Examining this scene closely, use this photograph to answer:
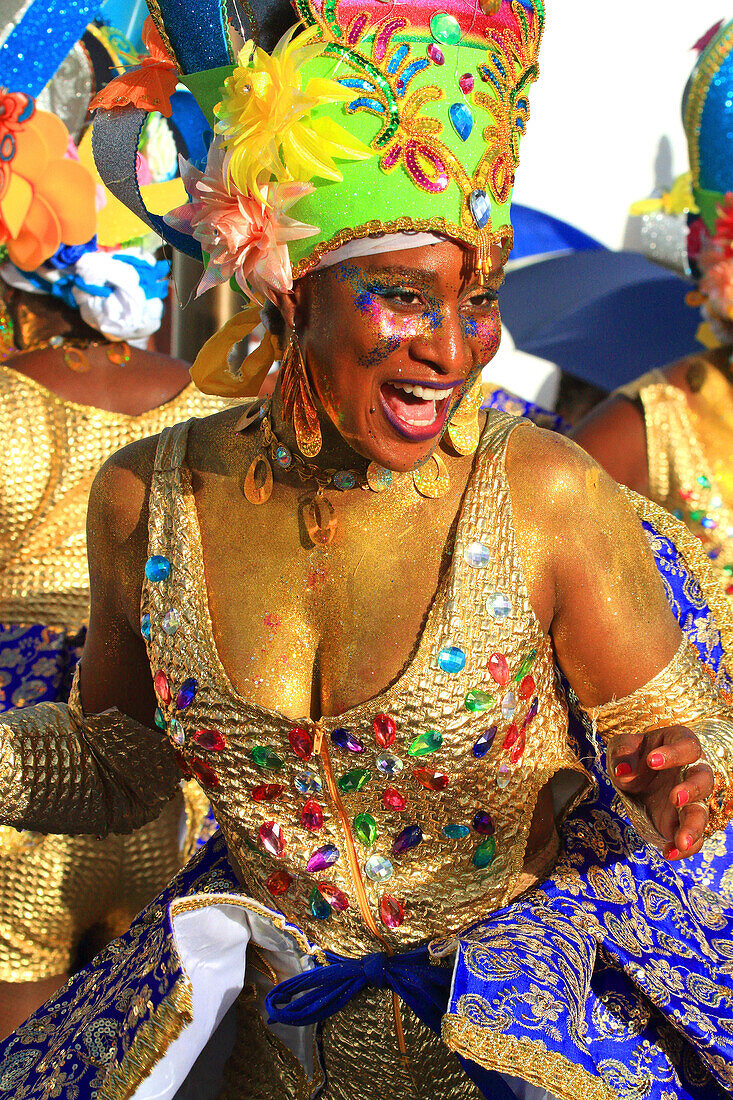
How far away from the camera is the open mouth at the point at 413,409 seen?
1.52 metres

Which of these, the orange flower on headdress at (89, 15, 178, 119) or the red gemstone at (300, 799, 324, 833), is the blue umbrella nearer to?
the orange flower on headdress at (89, 15, 178, 119)


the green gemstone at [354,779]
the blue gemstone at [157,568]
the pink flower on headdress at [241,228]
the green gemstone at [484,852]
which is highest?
the pink flower on headdress at [241,228]

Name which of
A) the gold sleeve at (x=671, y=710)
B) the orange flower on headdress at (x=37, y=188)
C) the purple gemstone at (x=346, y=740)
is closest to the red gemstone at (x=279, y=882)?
the purple gemstone at (x=346, y=740)

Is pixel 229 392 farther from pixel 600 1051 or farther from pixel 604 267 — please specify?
pixel 604 267

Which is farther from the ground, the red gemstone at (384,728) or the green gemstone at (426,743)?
the red gemstone at (384,728)

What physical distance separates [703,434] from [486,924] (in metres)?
2.05

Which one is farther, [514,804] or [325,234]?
[514,804]

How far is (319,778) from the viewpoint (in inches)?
64.4

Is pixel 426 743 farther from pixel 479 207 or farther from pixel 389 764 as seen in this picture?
pixel 479 207

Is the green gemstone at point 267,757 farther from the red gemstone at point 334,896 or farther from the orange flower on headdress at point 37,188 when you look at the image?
the orange flower on headdress at point 37,188

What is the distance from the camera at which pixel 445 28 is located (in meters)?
1.50

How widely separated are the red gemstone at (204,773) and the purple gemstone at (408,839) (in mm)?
258

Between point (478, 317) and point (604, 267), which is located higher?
point (478, 317)

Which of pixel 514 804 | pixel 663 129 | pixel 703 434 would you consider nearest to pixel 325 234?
pixel 514 804
